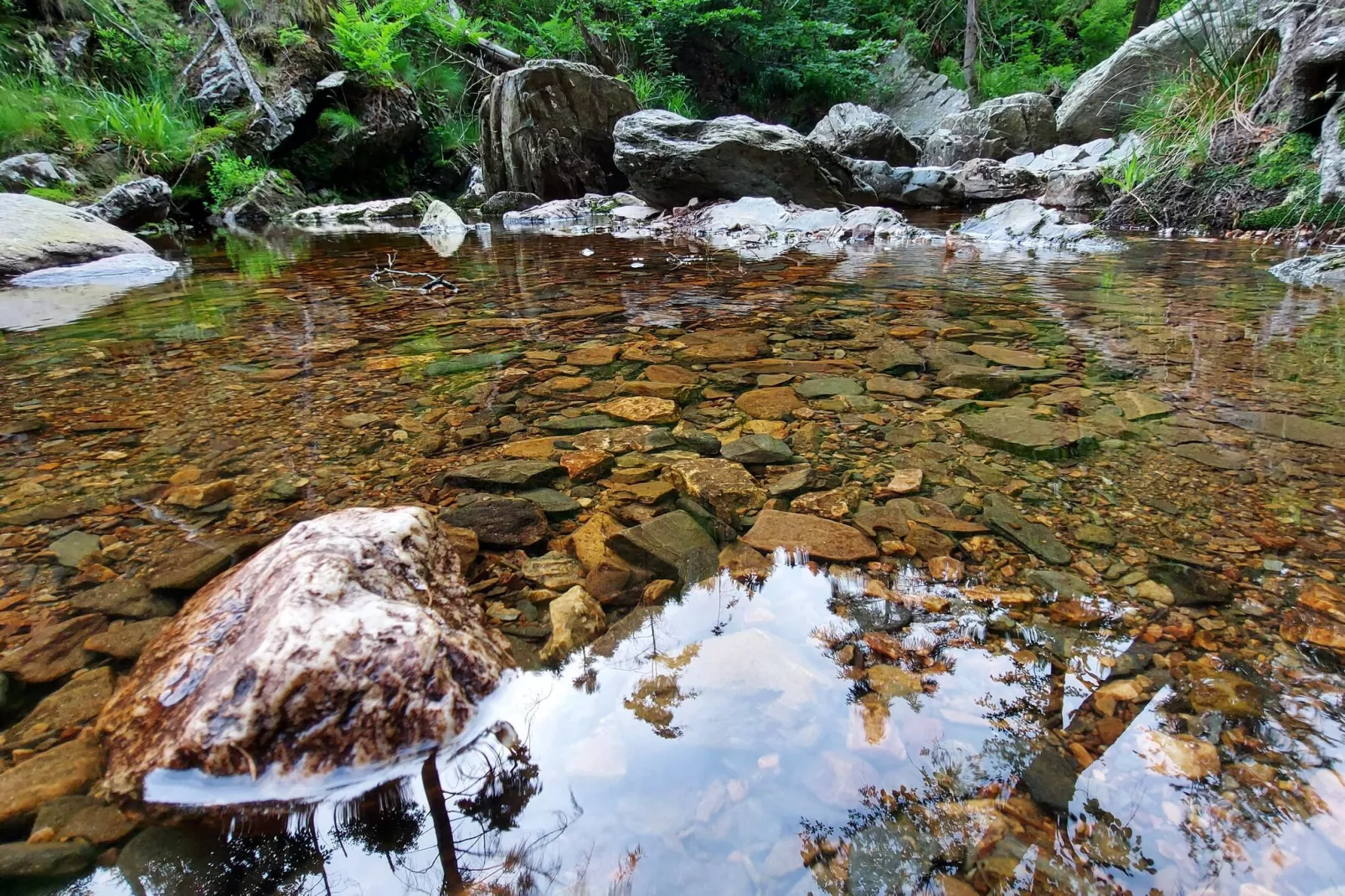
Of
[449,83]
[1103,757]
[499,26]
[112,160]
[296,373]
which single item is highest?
[499,26]

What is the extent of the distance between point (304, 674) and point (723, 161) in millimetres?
9185

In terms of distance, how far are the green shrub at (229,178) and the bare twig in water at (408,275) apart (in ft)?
24.4

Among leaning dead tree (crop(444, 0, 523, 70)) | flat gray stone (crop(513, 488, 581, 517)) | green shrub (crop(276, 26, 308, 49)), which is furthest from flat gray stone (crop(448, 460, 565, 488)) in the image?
leaning dead tree (crop(444, 0, 523, 70))

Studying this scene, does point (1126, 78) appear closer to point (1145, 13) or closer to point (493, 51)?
point (1145, 13)

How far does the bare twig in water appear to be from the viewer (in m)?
4.65

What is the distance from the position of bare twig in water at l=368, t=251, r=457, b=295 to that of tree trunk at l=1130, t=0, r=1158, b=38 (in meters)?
17.2

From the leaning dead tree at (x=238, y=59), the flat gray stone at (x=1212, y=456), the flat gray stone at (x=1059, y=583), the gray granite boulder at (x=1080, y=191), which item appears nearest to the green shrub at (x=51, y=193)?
the leaning dead tree at (x=238, y=59)

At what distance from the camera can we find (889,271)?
4.95 metres

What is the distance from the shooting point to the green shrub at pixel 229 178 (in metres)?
10.5

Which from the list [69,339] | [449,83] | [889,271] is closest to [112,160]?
[449,83]

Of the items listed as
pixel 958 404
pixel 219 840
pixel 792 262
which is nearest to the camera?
pixel 219 840

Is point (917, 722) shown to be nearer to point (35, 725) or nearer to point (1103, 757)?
point (1103, 757)

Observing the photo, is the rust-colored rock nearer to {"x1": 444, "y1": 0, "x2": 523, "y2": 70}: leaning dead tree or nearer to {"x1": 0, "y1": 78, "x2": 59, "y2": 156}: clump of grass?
{"x1": 0, "y1": 78, "x2": 59, "y2": 156}: clump of grass

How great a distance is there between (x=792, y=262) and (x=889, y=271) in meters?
0.92
